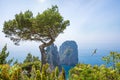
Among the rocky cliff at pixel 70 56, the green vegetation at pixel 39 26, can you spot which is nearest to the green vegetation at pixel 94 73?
the green vegetation at pixel 39 26

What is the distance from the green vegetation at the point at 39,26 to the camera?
23.4 metres

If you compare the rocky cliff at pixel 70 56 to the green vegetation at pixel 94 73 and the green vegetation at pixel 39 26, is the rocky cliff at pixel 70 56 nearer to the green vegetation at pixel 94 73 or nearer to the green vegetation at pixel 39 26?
the green vegetation at pixel 39 26

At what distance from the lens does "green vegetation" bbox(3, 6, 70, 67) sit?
23375 mm

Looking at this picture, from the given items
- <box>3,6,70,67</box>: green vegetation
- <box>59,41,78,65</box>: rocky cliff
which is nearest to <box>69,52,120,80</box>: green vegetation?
<box>3,6,70,67</box>: green vegetation

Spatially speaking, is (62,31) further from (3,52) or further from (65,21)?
(3,52)

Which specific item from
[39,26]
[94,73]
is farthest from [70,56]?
[94,73]

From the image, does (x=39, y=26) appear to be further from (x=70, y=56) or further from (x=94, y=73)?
(x=70, y=56)

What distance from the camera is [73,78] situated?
24.3 ft

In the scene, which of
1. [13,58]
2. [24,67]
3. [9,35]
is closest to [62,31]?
[9,35]

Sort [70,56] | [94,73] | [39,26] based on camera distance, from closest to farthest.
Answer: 1. [94,73]
2. [39,26]
3. [70,56]

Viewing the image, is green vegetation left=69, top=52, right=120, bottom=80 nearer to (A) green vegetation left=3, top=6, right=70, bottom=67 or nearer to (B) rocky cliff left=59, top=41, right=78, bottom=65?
(A) green vegetation left=3, top=6, right=70, bottom=67

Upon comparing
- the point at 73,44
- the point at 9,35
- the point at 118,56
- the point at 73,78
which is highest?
the point at 73,44

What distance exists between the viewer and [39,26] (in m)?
23.8

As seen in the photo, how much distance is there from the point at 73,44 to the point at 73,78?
13921 cm
